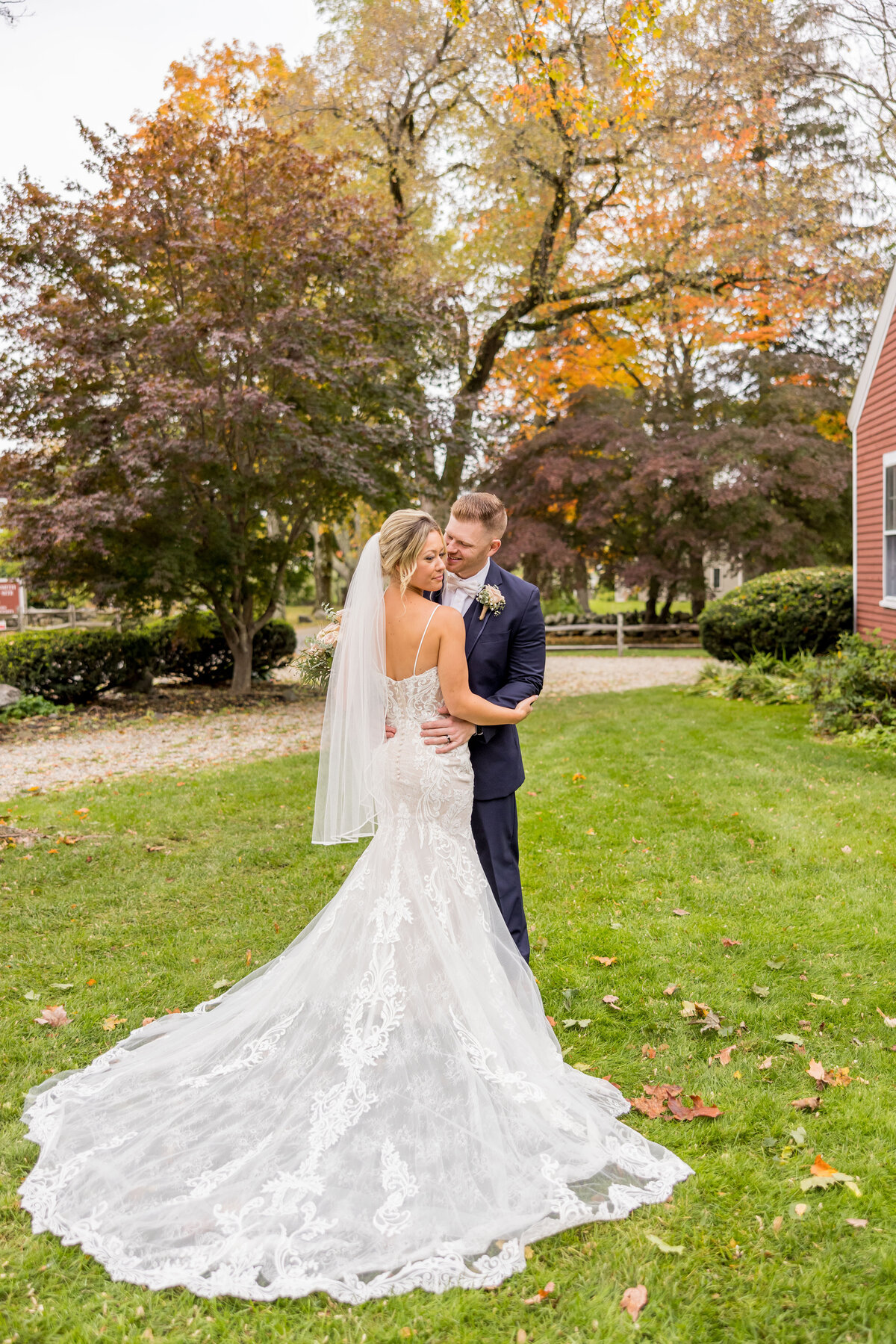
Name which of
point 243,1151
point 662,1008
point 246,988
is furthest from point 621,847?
point 243,1151

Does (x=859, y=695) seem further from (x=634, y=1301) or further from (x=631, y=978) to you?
(x=634, y=1301)

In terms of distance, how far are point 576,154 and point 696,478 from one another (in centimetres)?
838

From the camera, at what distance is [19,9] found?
6109mm

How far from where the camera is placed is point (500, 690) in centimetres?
376

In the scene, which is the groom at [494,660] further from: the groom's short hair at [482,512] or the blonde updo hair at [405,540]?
the blonde updo hair at [405,540]

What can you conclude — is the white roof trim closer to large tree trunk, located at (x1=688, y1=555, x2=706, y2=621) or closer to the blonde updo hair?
large tree trunk, located at (x1=688, y1=555, x2=706, y2=621)

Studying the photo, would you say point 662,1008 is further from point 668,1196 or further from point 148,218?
point 148,218

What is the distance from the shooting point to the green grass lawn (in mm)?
2348

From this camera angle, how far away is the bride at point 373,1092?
2516mm

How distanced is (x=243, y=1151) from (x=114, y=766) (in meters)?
7.14

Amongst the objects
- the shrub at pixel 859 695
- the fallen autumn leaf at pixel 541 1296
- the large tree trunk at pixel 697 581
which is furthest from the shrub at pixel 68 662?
the large tree trunk at pixel 697 581

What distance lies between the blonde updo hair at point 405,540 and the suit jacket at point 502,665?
20.0 inches

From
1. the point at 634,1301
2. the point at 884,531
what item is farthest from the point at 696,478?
the point at 634,1301

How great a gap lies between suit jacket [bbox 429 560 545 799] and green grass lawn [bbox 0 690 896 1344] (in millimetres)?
1169
